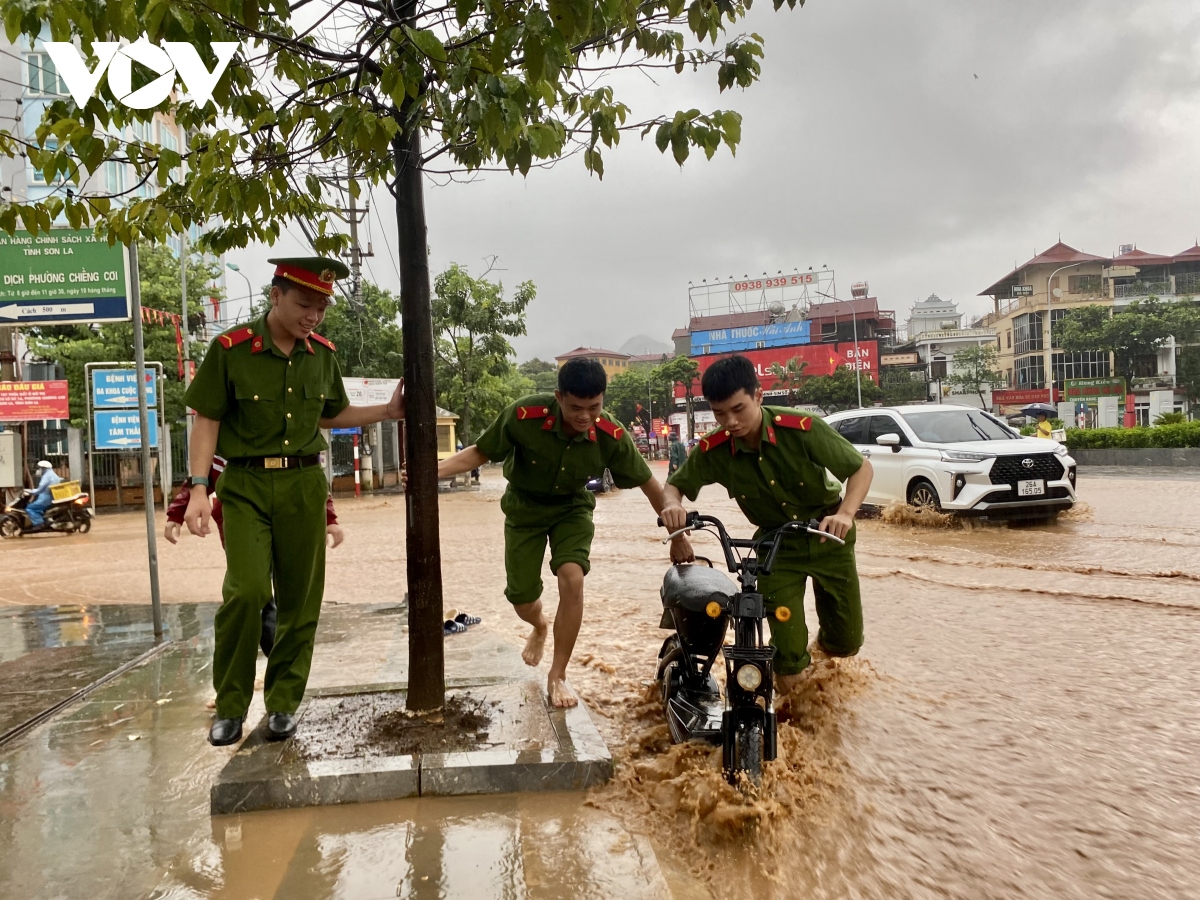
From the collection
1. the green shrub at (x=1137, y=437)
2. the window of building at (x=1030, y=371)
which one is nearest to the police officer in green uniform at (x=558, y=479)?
the green shrub at (x=1137, y=437)

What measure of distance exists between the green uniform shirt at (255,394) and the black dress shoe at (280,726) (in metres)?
1.07

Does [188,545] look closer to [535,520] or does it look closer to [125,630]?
[125,630]

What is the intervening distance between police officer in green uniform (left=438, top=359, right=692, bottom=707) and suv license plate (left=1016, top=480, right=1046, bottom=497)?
8207 mm

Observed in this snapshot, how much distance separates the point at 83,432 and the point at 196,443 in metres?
25.1

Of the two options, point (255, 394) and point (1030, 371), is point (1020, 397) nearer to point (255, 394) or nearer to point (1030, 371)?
point (1030, 371)

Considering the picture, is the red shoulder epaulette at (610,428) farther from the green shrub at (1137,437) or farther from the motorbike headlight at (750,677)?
the green shrub at (1137,437)

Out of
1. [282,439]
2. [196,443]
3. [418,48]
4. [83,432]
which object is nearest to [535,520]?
[282,439]

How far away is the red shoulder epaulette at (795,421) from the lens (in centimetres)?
381

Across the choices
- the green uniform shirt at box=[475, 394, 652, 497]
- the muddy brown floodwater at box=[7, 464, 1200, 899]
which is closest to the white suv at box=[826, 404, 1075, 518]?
the muddy brown floodwater at box=[7, 464, 1200, 899]

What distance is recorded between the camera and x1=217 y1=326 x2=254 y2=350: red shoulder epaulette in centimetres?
344

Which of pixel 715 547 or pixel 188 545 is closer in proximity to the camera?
pixel 715 547

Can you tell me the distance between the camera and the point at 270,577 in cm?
349

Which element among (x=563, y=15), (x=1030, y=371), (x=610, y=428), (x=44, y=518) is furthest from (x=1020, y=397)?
(x=563, y=15)

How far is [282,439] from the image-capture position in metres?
3.50
